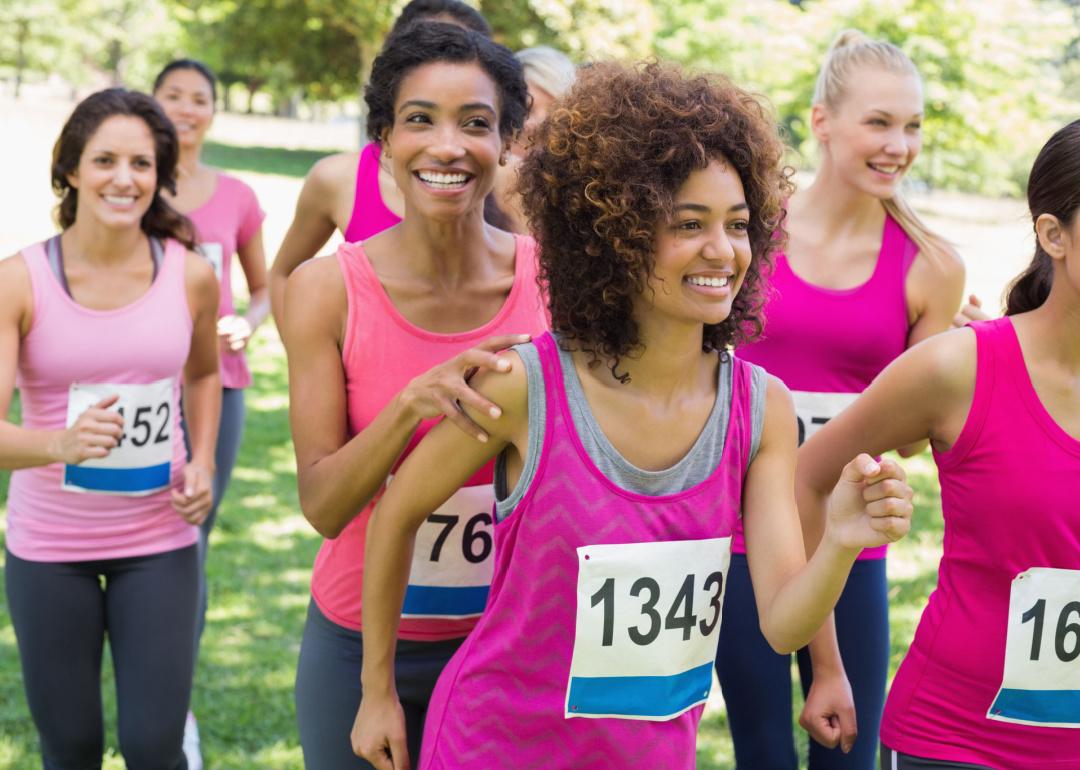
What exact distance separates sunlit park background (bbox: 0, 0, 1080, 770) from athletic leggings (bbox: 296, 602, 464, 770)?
123cm

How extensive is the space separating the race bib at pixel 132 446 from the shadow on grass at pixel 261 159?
25.3 m

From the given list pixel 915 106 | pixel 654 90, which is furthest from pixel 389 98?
pixel 915 106

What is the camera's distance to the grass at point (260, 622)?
4.60m

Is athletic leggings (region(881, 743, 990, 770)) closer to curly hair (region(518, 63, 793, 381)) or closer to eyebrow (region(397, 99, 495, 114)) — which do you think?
curly hair (region(518, 63, 793, 381))

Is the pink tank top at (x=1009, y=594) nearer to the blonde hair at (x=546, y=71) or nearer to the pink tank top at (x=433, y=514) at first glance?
the pink tank top at (x=433, y=514)

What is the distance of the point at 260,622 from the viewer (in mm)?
5773

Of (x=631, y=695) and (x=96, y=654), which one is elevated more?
(x=631, y=695)

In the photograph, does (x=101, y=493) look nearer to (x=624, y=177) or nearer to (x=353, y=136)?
(x=624, y=177)

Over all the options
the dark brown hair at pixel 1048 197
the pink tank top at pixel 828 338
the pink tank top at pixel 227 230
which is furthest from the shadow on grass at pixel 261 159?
the dark brown hair at pixel 1048 197

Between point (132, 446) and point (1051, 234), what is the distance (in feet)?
7.88

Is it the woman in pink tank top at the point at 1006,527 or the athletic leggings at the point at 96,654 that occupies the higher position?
the woman in pink tank top at the point at 1006,527

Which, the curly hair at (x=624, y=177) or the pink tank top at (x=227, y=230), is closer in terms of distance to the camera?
the curly hair at (x=624, y=177)

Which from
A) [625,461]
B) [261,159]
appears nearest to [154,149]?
[625,461]

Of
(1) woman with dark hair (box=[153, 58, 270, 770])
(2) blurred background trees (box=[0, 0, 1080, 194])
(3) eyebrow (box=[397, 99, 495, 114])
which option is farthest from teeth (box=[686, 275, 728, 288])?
(2) blurred background trees (box=[0, 0, 1080, 194])
